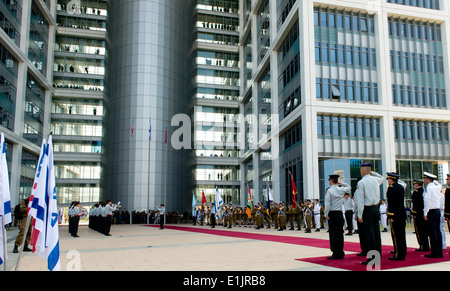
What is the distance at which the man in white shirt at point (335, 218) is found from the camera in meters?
8.82

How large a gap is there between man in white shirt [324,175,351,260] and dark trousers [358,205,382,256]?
56cm

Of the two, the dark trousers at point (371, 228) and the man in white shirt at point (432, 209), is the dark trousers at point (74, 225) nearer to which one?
the dark trousers at point (371, 228)

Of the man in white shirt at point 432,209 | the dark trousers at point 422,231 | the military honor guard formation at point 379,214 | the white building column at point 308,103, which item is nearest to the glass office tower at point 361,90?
the white building column at point 308,103

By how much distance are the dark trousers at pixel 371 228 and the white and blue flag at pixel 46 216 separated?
250 inches

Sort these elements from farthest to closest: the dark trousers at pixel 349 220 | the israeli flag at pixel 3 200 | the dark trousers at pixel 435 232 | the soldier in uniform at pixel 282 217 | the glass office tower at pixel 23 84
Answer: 1. the glass office tower at pixel 23 84
2. the soldier in uniform at pixel 282 217
3. the dark trousers at pixel 349 220
4. the dark trousers at pixel 435 232
5. the israeli flag at pixel 3 200

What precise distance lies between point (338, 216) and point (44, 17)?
57.8 m

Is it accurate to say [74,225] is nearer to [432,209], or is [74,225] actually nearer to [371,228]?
[371,228]

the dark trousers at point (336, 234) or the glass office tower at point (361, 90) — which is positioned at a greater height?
A: the glass office tower at point (361, 90)

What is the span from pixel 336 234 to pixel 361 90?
27816mm

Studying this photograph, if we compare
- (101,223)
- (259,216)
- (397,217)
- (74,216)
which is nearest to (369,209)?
(397,217)

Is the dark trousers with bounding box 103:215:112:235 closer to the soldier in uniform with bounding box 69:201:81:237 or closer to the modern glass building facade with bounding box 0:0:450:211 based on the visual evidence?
the soldier in uniform with bounding box 69:201:81:237

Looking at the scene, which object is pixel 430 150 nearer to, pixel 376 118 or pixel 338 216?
pixel 376 118

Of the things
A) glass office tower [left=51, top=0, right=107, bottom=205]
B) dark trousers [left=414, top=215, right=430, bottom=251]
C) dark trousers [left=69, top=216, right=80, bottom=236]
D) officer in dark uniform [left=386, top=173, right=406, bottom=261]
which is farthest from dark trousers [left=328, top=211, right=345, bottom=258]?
glass office tower [left=51, top=0, right=107, bottom=205]
